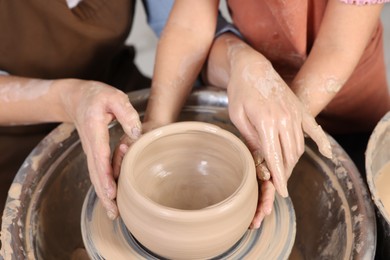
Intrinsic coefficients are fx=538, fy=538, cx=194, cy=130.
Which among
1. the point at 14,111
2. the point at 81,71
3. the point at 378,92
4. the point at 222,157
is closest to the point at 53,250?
the point at 14,111

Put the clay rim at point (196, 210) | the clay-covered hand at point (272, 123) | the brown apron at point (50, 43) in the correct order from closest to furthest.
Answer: the clay rim at point (196, 210)
the clay-covered hand at point (272, 123)
the brown apron at point (50, 43)

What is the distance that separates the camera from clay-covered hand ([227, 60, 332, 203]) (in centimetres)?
108

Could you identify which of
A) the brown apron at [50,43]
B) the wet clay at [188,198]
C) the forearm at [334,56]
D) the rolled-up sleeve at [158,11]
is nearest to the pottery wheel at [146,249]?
the wet clay at [188,198]

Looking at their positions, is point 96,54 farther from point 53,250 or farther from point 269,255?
point 269,255

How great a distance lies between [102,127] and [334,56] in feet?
1.82

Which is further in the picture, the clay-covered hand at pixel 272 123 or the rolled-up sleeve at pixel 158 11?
the rolled-up sleeve at pixel 158 11

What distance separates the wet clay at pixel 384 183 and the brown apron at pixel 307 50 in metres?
0.22

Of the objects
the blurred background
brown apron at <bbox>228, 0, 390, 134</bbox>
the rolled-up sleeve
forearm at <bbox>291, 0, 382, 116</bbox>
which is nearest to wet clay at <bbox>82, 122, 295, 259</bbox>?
forearm at <bbox>291, 0, 382, 116</bbox>

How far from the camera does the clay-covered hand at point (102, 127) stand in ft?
3.66

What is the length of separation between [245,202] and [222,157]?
0.15 meters

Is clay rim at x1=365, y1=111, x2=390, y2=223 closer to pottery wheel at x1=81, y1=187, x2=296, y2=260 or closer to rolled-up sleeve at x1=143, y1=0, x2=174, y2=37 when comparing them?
pottery wheel at x1=81, y1=187, x2=296, y2=260

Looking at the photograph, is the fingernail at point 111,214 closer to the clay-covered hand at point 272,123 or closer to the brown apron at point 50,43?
the clay-covered hand at point 272,123

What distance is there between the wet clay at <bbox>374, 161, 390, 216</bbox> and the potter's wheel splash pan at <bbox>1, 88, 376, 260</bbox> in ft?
0.47

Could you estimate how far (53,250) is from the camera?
4.17 ft
